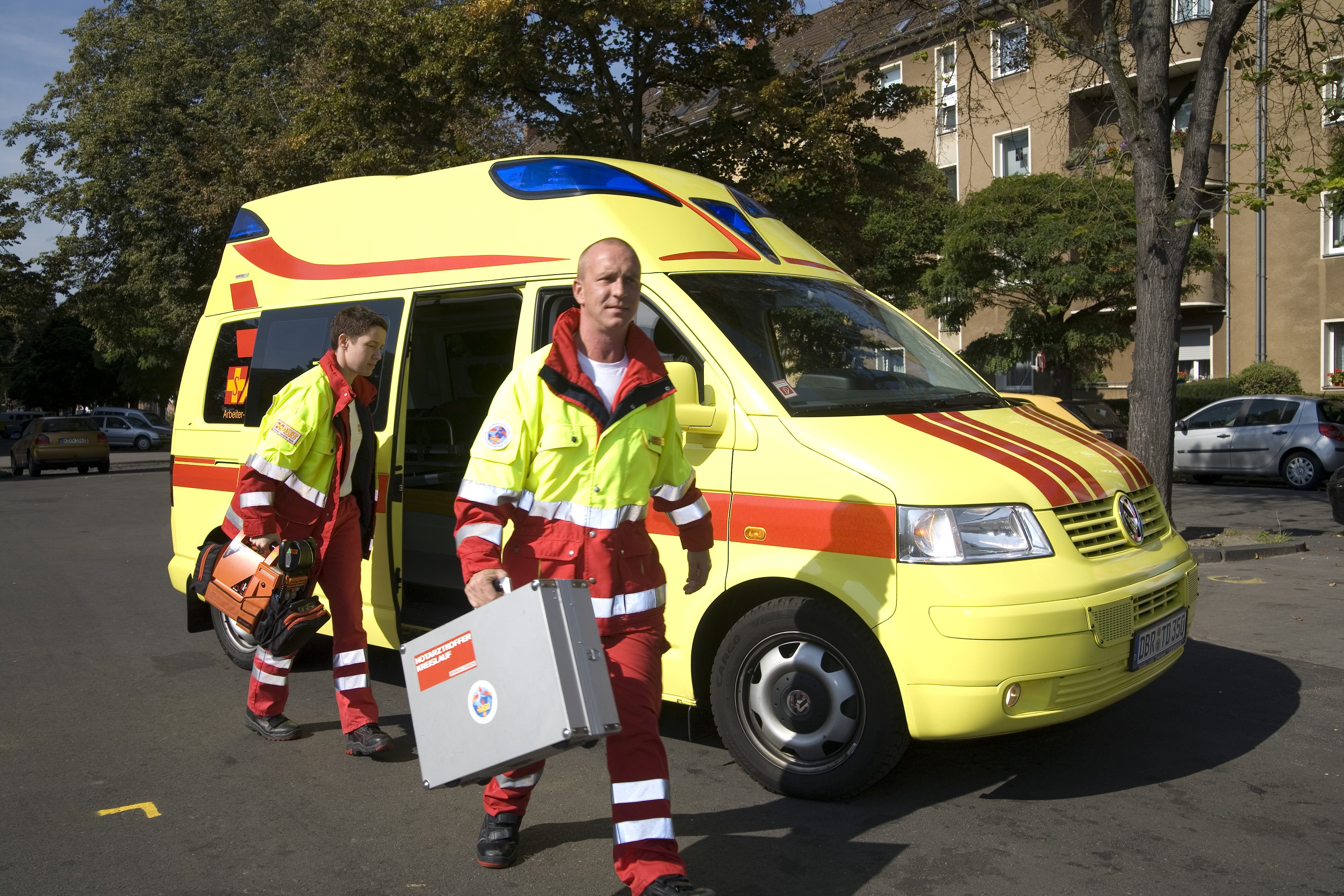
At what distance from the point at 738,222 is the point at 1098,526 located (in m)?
2.22

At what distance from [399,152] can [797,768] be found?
15.5 metres

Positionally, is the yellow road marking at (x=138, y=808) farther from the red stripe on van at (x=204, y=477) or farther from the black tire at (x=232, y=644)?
the red stripe on van at (x=204, y=477)

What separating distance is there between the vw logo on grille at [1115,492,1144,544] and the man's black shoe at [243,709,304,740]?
12.1 feet

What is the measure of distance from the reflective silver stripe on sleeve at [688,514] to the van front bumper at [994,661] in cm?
83

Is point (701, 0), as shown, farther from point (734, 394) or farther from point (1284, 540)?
point (734, 394)

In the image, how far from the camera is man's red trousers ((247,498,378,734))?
196 inches

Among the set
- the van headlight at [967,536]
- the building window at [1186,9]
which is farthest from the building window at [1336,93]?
the van headlight at [967,536]

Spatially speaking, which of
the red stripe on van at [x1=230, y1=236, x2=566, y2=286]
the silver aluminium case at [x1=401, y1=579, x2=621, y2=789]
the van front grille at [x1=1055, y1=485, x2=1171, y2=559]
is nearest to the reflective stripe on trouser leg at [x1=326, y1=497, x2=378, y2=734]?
the red stripe on van at [x1=230, y1=236, x2=566, y2=286]

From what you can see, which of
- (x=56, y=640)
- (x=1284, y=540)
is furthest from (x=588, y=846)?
(x=1284, y=540)

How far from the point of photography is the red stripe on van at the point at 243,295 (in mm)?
6656

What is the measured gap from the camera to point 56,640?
24.2 feet

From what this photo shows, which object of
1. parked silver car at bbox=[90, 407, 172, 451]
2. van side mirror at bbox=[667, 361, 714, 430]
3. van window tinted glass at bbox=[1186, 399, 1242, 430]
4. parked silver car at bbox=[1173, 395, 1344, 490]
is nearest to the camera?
van side mirror at bbox=[667, 361, 714, 430]

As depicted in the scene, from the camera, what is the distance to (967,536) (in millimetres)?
3920

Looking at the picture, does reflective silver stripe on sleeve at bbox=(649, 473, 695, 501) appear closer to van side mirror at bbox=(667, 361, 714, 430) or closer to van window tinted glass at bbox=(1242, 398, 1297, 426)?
van side mirror at bbox=(667, 361, 714, 430)
